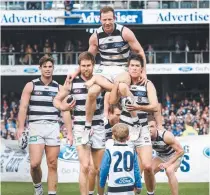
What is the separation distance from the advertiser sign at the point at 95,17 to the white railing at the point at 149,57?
1.96m

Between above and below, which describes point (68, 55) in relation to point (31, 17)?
below

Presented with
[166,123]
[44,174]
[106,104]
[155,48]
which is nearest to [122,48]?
[106,104]

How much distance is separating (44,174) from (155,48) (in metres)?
24.6

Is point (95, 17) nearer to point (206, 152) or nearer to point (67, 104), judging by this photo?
point (206, 152)

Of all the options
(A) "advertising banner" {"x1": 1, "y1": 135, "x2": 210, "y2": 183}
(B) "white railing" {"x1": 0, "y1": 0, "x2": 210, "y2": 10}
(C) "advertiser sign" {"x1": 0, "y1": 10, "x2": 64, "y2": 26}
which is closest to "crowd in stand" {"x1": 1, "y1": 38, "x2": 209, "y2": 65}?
(C) "advertiser sign" {"x1": 0, "y1": 10, "x2": 64, "y2": 26}

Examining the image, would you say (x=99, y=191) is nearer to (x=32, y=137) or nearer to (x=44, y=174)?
(x=32, y=137)

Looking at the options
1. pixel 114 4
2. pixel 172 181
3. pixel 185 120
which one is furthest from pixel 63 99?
pixel 114 4

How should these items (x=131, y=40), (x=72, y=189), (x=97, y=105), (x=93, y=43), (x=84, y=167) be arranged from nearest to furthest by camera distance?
(x=84, y=167)
(x=97, y=105)
(x=131, y=40)
(x=93, y=43)
(x=72, y=189)

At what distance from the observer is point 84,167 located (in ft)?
38.3

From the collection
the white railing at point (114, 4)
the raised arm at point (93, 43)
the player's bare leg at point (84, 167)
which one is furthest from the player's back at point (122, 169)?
the white railing at point (114, 4)

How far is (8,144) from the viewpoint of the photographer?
67.3 feet

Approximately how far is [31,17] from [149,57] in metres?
6.64

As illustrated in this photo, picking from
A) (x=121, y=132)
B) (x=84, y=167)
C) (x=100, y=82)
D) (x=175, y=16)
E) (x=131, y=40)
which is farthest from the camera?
(x=175, y=16)

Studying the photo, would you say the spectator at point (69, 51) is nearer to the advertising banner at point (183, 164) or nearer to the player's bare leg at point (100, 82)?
the advertising banner at point (183, 164)
